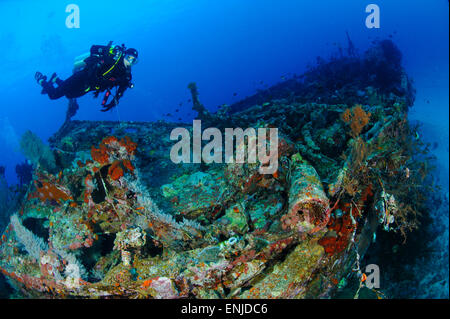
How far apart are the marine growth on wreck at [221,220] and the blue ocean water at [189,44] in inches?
1283

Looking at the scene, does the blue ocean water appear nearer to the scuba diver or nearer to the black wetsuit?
the scuba diver

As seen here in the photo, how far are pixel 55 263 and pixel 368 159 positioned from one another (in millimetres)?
6069

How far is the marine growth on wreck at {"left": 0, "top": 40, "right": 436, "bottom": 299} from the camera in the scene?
346 centimetres

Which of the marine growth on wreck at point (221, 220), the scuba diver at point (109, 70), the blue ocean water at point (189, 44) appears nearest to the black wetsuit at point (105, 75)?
the scuba diver at point (109, 70)

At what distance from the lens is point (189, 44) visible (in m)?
132

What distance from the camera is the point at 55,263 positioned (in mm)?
4176

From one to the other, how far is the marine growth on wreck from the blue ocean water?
32.6m

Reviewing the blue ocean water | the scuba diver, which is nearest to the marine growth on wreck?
the scuba diver

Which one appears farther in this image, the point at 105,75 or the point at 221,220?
the point at 105,75

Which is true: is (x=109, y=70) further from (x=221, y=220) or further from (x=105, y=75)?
(x=221, y=220)

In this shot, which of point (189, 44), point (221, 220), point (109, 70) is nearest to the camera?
point (221, 220)

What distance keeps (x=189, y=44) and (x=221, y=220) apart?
146 metres

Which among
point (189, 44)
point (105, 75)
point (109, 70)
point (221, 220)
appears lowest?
point (221, 220)

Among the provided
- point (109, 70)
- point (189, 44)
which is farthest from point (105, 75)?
point (189, 44)
